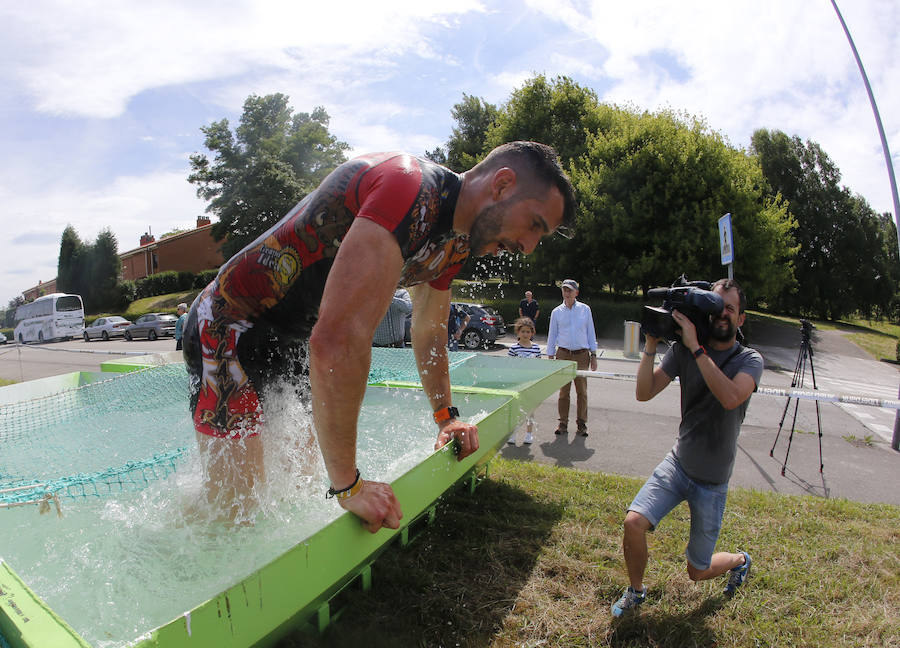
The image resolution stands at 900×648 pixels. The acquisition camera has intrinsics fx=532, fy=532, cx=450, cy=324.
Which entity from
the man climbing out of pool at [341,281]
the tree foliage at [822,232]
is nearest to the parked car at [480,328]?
the man climbing out of pool at [341,281]

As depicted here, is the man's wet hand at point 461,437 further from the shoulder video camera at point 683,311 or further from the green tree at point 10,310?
the green tree at point 10,310

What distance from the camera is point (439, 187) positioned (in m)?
1.68

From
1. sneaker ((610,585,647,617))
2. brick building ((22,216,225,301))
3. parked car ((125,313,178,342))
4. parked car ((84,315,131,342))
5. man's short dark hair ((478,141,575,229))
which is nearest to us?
man's short dark hair ((478,141,575,229))

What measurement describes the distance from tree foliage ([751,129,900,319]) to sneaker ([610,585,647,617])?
31.7 m

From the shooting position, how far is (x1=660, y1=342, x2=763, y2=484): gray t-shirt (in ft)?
8.29

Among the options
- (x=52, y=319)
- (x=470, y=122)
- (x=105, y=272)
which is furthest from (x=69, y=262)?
(x=470, y=122)

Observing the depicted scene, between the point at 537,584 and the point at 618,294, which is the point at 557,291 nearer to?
the point at 618,294

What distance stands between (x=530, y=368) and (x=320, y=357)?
333 cm

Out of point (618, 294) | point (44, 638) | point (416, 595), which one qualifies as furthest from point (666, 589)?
point (618, 294)

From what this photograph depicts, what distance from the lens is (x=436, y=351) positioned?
235 cm

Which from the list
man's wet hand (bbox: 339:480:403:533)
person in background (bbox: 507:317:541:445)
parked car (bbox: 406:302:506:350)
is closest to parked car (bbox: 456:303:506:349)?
parked car (bbox: 406:302:506:350)

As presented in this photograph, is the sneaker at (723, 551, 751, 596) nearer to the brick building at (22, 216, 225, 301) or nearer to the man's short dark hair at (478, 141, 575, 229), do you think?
the man's short dark hair at (478, 141, 575, 229)

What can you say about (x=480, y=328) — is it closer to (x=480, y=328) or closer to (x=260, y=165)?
(x=480, y=328)

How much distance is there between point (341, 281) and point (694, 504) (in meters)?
2.13
